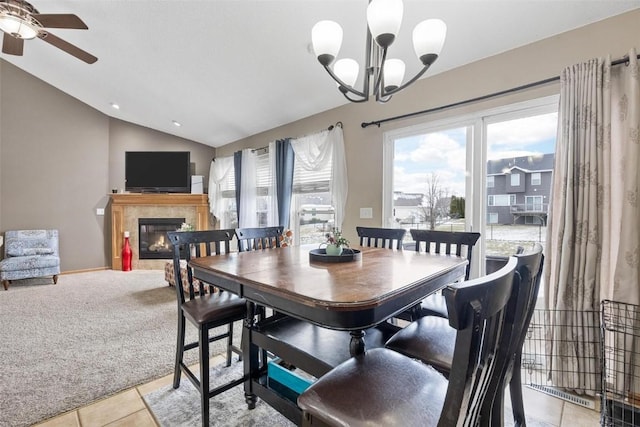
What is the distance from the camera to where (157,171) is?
224 inches

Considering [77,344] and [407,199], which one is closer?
[77,344]

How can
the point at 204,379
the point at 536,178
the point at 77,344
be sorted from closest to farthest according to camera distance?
the point at 204,379
the point at 536,178
the point at 77,344

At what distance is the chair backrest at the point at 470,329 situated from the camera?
23.1 inches

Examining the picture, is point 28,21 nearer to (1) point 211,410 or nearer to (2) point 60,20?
(2) point 60,20

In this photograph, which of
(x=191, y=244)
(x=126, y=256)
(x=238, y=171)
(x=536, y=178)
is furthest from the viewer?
(x=126, y=256)

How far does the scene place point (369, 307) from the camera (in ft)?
3.30

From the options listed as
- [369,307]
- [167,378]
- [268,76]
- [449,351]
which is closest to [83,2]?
[268,76]

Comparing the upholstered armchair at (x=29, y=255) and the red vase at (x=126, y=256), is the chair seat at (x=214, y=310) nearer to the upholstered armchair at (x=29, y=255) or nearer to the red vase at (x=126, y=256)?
the upholstered armchair at (x=29, y=255)

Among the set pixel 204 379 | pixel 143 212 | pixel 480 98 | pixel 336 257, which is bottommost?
pixel 204 379

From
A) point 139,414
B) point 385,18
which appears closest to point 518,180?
point 385,18

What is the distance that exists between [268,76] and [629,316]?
353 centimetres

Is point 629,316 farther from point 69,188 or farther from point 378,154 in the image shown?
point 69,188

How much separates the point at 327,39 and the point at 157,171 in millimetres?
5183

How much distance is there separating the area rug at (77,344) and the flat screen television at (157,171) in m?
2.02
